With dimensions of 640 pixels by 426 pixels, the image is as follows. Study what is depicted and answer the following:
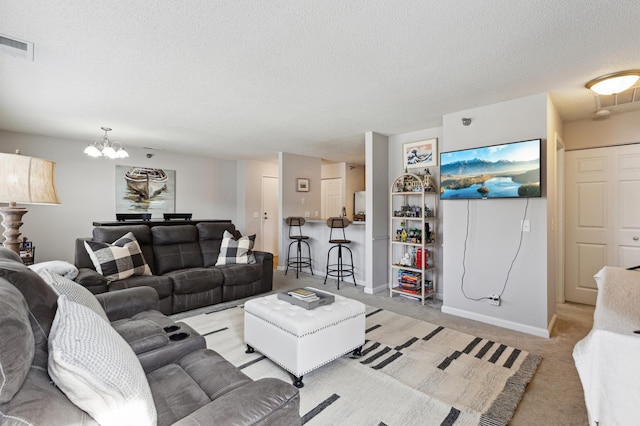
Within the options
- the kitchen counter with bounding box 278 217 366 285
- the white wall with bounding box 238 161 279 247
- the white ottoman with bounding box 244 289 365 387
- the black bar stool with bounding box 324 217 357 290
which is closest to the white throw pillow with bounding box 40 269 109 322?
the white ottoman with bounding box 244 289 365 387

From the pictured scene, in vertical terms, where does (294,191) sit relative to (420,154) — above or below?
Answer: below

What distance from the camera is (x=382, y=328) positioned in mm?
3051

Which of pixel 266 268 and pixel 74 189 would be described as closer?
pixel 266 268

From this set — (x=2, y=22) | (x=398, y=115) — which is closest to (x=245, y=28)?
(x=2, y=22)

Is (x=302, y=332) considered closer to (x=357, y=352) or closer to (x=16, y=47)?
(x=357, y=352)

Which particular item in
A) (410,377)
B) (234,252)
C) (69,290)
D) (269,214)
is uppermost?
(269,214)

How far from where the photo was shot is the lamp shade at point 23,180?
1.77m

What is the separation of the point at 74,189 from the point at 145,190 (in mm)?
1058

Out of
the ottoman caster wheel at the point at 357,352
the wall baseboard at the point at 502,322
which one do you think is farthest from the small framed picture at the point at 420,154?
the ottoman caster wheel at the point at 357,352

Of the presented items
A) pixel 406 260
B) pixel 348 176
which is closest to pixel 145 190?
pixel 348 176

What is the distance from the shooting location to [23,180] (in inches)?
71.8

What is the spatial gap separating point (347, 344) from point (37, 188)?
234 cm

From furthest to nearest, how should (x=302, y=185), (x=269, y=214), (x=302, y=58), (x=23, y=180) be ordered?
(x=269, y=214), (x=302, y=185), (x=302, y=58), (x=23, y=180)

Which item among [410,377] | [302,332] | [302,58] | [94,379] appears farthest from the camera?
[302,58]
